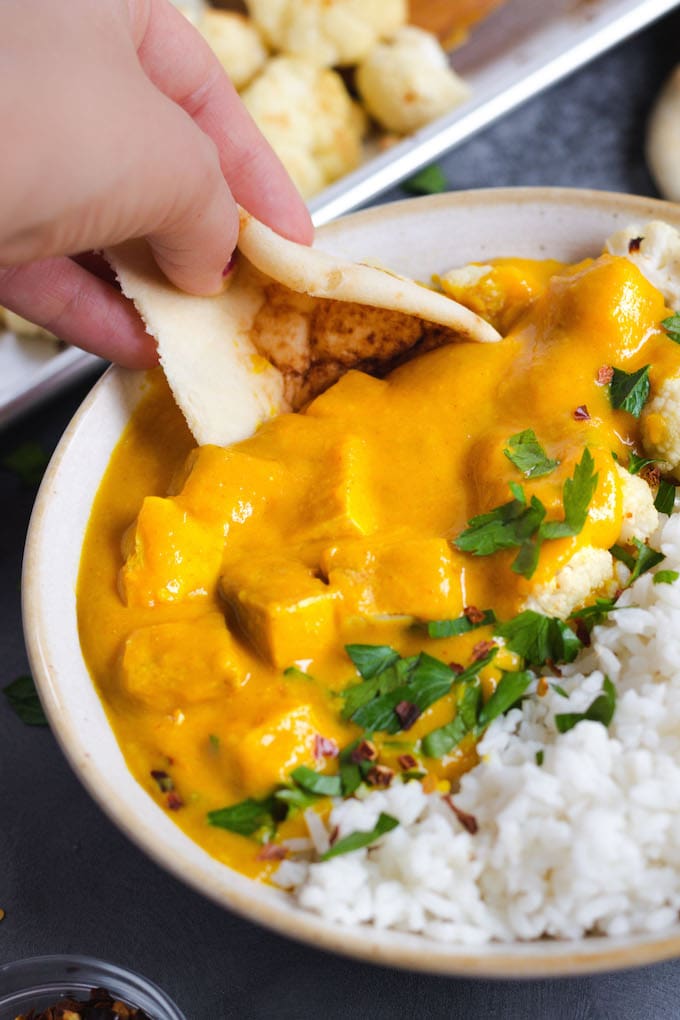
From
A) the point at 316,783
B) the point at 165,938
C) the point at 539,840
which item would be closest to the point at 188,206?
the point at 316,783

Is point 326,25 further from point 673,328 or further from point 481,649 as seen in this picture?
point 481,649

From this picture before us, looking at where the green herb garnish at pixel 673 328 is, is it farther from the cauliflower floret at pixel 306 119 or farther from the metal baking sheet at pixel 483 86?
the cauliflower floret at pixel 306 119

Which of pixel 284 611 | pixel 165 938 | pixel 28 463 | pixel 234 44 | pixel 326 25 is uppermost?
pixel 234 44

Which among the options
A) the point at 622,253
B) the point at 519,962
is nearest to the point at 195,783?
the point at 519,962

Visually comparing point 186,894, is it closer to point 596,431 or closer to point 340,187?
point 596,431

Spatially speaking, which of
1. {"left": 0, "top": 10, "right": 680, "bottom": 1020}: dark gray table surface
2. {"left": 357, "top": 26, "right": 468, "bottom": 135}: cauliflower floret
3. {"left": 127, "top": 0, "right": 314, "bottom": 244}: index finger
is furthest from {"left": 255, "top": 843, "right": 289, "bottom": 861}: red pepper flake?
{"left": 357, "top": 26, "right": 468, "bottom": 135}: cauliflower floret

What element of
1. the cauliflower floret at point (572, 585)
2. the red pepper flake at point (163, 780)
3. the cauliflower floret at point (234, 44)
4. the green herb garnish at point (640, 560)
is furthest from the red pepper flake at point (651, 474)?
the cauliflower floret at point (234, 44)
